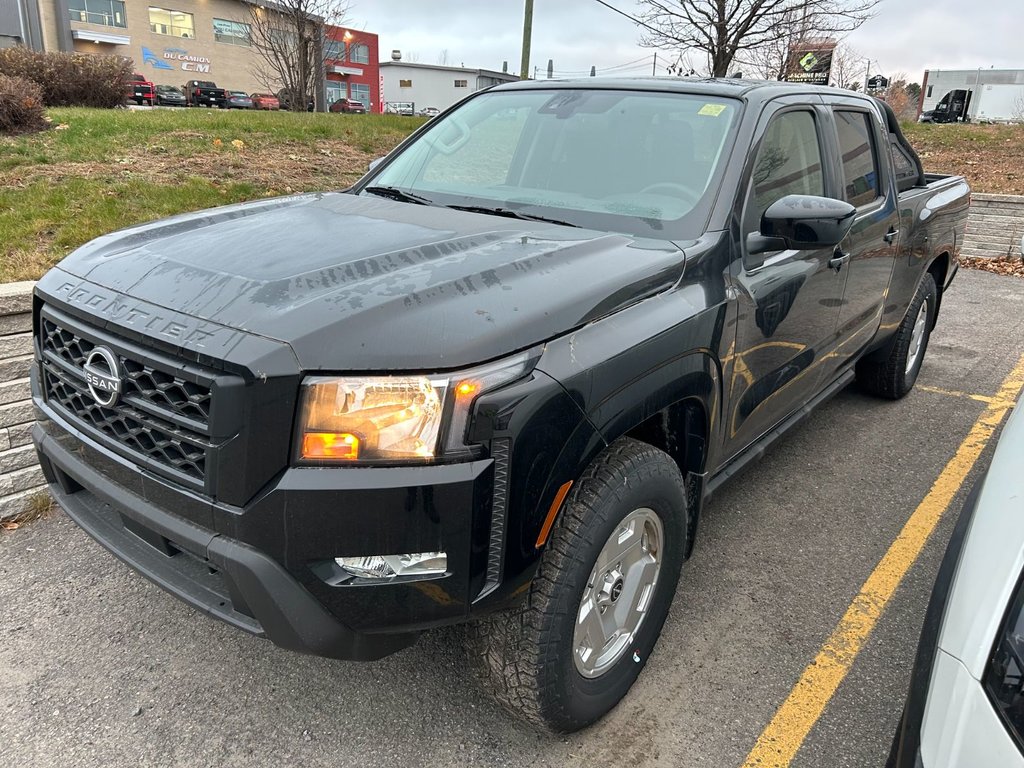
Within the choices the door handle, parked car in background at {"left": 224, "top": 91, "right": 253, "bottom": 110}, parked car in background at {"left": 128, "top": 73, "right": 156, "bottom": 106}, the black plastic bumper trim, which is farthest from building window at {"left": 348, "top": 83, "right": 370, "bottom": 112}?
the black plastic bumper trim

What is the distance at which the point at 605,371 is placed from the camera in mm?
2031

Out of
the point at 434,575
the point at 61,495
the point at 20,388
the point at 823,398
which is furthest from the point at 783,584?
the point at 20,388

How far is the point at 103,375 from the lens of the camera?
206 centimetres

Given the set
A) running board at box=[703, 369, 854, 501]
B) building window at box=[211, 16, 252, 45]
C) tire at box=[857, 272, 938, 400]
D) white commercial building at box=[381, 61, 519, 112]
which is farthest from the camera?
white commercial building at box=[381, 61, 519, 112]

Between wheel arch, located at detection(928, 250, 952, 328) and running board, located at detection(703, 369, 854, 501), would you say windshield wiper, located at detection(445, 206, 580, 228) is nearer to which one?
running board, located at detection(703, 369, 854, 501)

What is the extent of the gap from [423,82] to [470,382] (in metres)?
81.5

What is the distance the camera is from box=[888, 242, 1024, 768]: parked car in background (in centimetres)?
129

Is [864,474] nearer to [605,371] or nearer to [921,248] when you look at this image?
[921,248]

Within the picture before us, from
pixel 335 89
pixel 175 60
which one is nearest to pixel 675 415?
pixel 175 60

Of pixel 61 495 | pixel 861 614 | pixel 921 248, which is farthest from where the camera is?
pixel 921 248

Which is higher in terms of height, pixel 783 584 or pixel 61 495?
pixel 61 495

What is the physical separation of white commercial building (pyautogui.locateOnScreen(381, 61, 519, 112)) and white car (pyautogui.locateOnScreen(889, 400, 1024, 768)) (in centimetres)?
7871

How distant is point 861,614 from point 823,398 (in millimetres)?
1288

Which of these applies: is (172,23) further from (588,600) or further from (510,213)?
(588,600)
